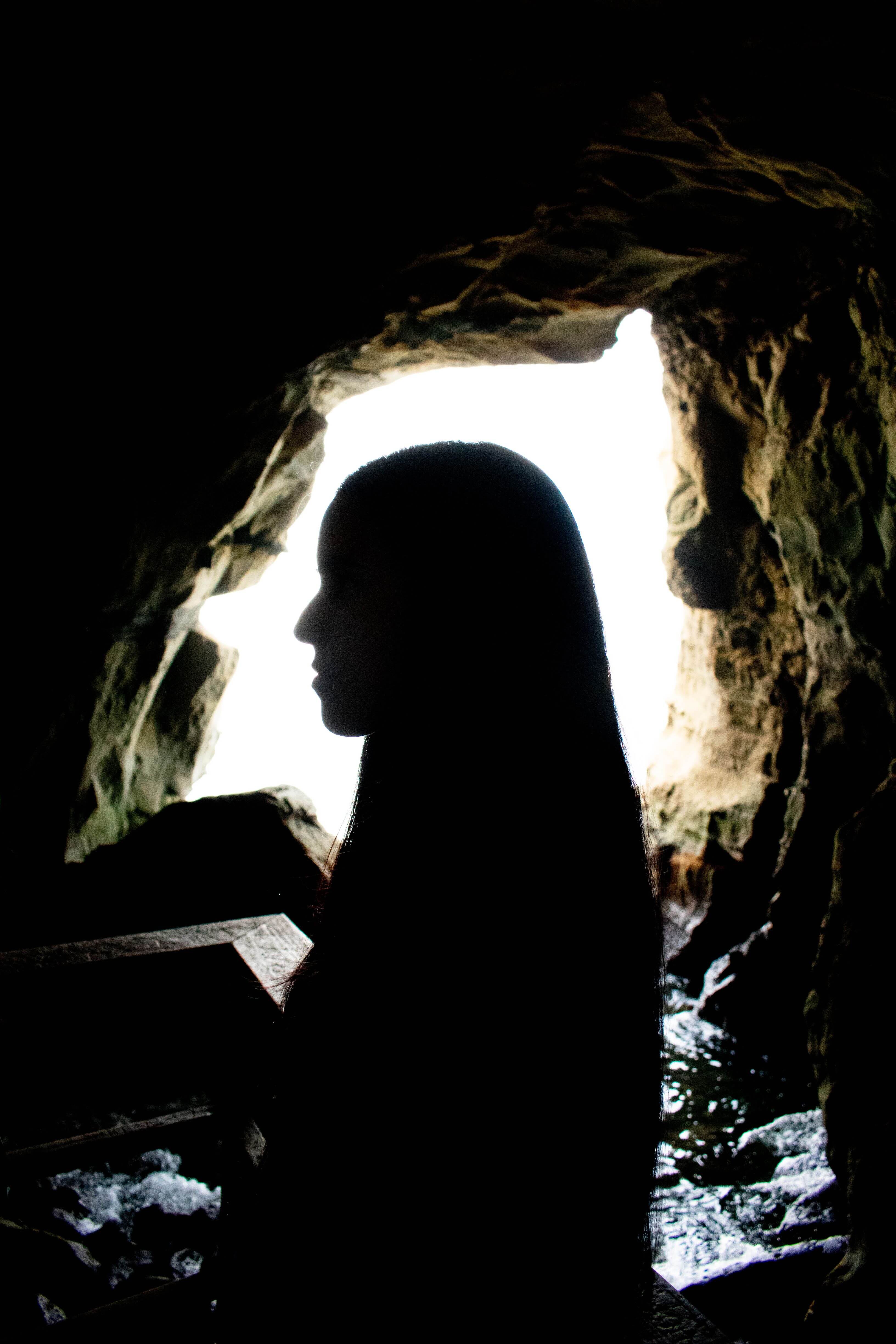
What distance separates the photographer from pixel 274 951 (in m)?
1.70

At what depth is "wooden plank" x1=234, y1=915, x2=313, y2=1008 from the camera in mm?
1511

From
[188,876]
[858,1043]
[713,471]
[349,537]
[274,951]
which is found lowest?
[188,876]

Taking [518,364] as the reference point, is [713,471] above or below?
below

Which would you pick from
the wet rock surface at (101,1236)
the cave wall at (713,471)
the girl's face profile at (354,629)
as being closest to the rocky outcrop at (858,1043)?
the cave wall at (713,471)

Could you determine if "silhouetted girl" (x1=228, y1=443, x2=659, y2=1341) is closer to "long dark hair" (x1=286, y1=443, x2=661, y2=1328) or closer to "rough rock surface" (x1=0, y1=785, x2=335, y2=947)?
"long dark hair" (x1=286, y1=443, x2=661, y2=1328)

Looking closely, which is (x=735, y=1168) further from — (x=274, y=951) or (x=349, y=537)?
(x=349, y=537)

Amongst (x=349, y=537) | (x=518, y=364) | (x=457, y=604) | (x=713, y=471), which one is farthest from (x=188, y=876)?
A: (x=713, y=471)

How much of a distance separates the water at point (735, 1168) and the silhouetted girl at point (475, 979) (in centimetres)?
357

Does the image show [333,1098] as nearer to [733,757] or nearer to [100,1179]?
[100,1179]

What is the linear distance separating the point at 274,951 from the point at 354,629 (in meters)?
1.00

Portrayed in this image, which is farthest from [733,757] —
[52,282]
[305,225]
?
[52,282]

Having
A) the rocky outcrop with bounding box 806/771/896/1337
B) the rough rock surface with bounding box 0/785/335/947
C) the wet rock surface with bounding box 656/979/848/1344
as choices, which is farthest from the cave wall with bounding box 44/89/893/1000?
the rocky outcrop with bounding box 806/771/896/1337

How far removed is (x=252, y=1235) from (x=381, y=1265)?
30 cm

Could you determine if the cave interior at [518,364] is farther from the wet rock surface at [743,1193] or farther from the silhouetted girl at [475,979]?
the silhouetted girl at [475,979]
